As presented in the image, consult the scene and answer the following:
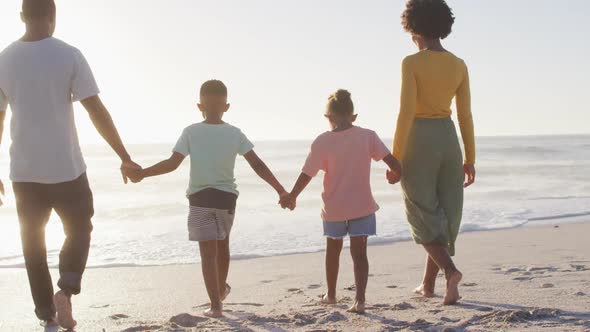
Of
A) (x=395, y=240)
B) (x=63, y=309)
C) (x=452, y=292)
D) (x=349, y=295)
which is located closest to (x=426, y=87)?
(x=452, y=292)

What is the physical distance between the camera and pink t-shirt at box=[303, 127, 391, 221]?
5098mm

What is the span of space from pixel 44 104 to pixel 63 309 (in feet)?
3.64

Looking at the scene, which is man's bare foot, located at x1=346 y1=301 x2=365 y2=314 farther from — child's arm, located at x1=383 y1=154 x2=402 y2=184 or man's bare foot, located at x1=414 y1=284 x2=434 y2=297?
child's arm, located at x1=383 y1=154 x2=402 y2=184

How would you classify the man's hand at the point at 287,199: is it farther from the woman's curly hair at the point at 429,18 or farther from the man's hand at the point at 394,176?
the woman's curly hair at the point at 429,18

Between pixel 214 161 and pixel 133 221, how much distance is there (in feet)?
27.3

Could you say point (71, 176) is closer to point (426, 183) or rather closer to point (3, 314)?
point (3, 314)

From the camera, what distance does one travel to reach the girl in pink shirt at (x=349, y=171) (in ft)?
16.7

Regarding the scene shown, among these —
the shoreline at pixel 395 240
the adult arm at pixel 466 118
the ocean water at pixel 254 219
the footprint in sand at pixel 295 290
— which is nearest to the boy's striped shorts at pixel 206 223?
the footprint in sand at pixel 295 290

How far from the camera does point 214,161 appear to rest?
500cm

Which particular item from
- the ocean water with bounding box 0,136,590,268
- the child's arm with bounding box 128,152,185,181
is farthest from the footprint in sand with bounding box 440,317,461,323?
the ocean water with bounding box 0,136,590,268

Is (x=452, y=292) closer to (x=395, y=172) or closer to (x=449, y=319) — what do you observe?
(x=449, y=319)

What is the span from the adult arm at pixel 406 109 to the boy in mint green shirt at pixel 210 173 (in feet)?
2.84

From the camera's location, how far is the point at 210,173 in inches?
197

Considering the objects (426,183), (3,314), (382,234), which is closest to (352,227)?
(426,183)
